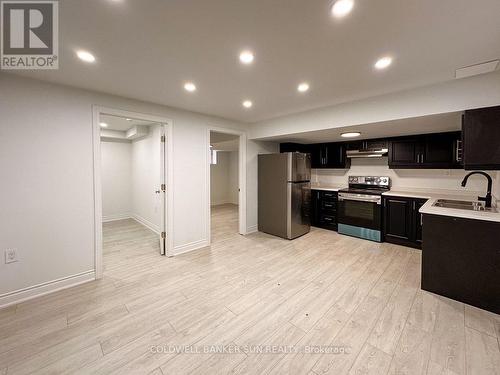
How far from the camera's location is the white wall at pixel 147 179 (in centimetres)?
437

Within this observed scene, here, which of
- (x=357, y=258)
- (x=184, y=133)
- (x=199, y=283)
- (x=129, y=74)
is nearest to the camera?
(x=129, y=74)

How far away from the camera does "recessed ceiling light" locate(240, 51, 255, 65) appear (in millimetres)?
1750

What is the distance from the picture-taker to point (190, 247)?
3.61 m

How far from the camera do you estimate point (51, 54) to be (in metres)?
1.77

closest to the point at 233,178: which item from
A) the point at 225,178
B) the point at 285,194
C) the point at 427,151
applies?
the point at 225,178

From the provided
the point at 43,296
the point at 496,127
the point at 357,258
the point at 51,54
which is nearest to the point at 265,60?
the point at 51,54

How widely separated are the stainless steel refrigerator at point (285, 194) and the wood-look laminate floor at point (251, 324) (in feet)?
3.82

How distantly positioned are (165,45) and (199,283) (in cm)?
246

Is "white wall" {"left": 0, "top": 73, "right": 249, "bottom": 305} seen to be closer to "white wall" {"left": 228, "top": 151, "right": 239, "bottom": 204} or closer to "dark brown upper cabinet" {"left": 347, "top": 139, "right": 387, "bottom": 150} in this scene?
"dark brown upper cabinet" {"left": 347, "top": 139, "right": 387, "bottom": 150}

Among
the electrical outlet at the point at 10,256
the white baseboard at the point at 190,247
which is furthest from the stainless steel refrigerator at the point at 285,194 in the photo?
the electrical outlet at the point at 10,256

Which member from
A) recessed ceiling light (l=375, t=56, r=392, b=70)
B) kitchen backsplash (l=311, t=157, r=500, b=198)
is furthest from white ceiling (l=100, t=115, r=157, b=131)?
kitchen backsplash (l=311, t=157, r=500, b=198)

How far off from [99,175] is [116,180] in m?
3.35

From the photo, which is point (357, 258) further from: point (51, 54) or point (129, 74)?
point (51, 54)

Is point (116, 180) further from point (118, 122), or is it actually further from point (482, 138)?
point (482, 138)
